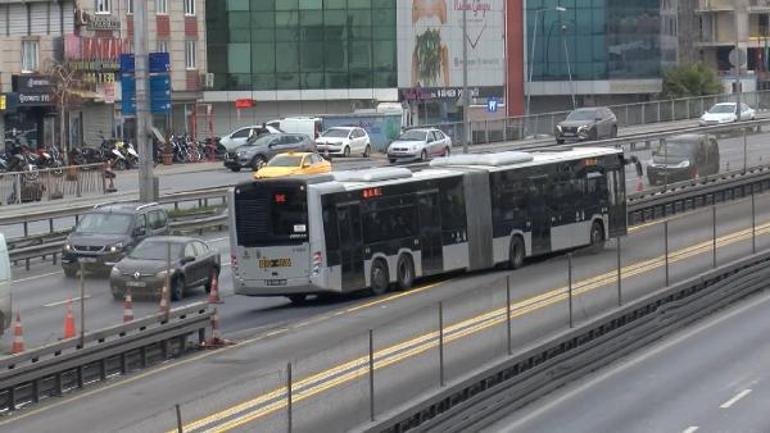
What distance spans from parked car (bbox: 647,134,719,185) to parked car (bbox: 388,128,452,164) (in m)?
16.1

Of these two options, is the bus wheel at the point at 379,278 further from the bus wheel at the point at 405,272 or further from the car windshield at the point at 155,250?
the car windshield at the point at 155,250

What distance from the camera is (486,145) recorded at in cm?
7406

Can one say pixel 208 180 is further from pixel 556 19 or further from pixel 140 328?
pixel 556 19

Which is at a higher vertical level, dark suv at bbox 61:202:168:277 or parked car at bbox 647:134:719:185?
parked car at bbox 647:134:719:185

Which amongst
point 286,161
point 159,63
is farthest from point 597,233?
point 286,161

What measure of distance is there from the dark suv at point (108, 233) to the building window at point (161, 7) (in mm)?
43786

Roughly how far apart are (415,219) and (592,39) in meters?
67.9

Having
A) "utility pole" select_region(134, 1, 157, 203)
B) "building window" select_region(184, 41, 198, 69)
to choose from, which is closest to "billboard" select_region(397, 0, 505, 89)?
"building window" select_region(184, 41, 198, 69)

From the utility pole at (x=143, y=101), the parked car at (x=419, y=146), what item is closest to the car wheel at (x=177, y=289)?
the utility pole at (x=143, y=101)

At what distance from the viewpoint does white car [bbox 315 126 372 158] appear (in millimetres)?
70250

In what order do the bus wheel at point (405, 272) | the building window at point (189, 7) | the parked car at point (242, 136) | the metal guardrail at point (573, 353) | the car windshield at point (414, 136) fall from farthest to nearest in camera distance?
the building window at point (189, 7) → the parked car at point (242, 136) → the car windshield at point (414, 136) → the bus wheel at point (405, 272) → the metal guardrail at point (573, 353)

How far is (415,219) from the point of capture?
34.1 m

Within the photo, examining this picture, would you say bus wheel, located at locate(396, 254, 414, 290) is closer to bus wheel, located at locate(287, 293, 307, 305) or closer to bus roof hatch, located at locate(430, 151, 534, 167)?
bus wheel, located at locate(287, 293, 307, 305)

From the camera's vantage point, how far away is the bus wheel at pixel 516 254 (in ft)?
121
